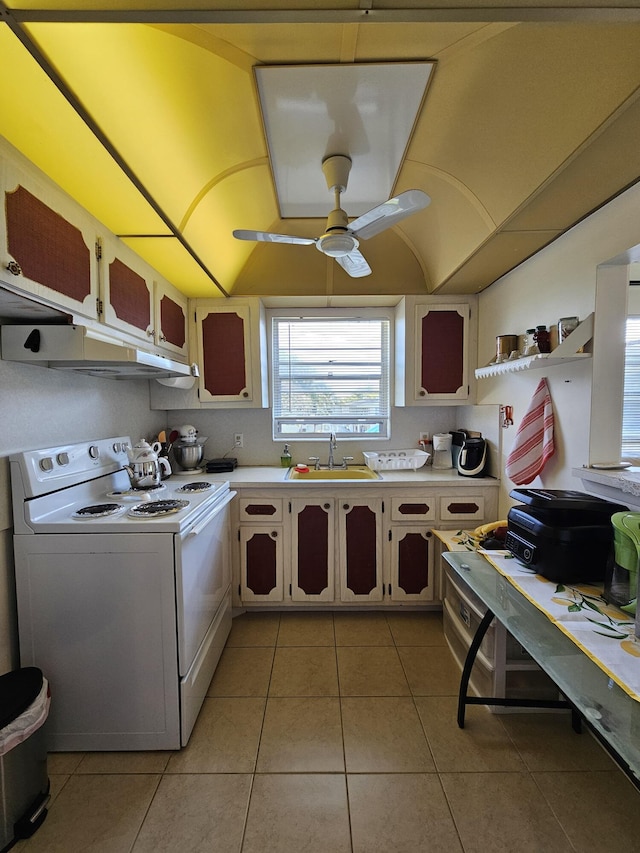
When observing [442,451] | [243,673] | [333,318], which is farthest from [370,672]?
[333,318]

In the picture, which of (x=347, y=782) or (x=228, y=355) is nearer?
(x=347, y=782)

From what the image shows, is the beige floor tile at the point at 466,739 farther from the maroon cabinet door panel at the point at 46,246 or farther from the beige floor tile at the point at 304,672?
the maroon cabinet door panel at the point at 46,246

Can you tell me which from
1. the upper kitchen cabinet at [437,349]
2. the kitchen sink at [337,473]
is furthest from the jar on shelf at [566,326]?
the kitchen sink at [337,473]

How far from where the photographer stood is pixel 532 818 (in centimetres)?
130

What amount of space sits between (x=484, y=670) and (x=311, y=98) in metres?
2.61

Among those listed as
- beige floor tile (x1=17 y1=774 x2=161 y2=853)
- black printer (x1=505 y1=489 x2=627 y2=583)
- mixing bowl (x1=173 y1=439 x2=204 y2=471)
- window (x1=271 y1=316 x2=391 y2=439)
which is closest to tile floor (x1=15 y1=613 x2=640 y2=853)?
beige floor tile (x1=17 y1=774 x2=161 y2=853)

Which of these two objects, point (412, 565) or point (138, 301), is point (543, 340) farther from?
point (138, 301)

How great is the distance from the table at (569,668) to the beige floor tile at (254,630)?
142cm

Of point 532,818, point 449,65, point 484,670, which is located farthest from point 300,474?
point 449,65

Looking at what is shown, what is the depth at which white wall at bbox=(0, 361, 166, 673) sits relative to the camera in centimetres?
146

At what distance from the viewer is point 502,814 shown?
131cm

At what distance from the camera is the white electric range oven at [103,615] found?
59.2 inches

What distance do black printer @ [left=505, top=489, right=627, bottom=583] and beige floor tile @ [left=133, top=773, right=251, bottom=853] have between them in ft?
4.64

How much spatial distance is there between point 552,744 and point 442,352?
2.27m
